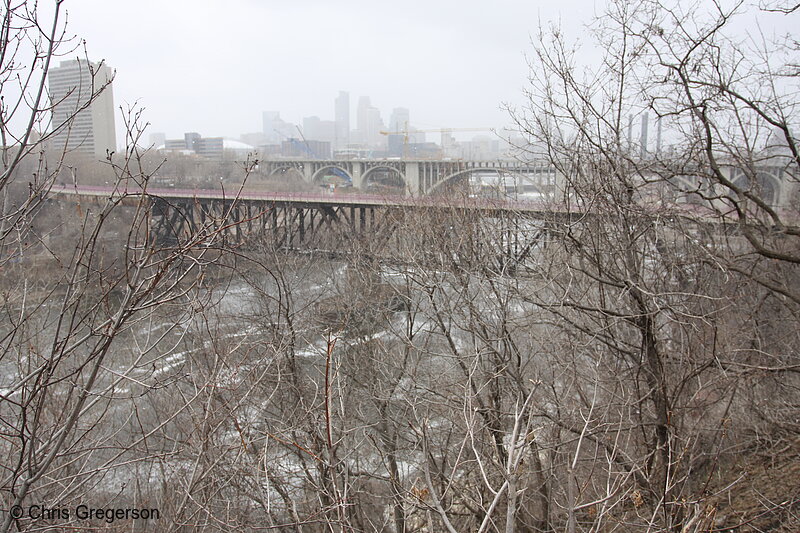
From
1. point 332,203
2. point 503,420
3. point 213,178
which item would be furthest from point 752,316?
point 213,178

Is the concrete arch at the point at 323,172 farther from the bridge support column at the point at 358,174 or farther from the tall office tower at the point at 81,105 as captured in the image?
the tall office tower at the point at 81,105

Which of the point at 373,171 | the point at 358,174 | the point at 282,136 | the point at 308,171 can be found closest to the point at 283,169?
the point at 308,171

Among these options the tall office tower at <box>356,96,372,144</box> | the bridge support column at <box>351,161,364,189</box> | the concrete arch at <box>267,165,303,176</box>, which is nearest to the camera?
the bridge support column at <box>351,161,364,189</box>

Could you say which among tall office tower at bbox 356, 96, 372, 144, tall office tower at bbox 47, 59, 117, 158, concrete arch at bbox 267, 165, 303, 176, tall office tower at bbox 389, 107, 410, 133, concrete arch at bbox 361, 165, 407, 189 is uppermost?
tall office tower at bbox 356, 96, 372, 144

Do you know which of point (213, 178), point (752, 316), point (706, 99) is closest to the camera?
point (706, 99)

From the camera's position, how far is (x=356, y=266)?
11031mm

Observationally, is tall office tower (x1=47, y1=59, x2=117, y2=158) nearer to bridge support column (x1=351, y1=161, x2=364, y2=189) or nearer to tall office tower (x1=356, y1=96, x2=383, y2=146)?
bridge support column (x1=351, y1=161, x2=364, y2=189)

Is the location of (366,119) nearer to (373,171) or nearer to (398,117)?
(398,117)

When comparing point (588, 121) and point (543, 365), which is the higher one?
point (588, 121)

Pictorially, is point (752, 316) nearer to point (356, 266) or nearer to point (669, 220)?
point (669, 220)

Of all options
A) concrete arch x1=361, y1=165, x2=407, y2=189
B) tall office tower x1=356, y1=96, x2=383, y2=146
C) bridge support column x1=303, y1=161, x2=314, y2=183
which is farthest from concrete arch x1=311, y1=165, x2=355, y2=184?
tall office tower x1=356, y1=96, x2=383, y2=146

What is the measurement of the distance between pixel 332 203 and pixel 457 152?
16.7 meters

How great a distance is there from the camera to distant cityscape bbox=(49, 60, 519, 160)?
388cm

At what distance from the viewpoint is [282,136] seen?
8206cm
